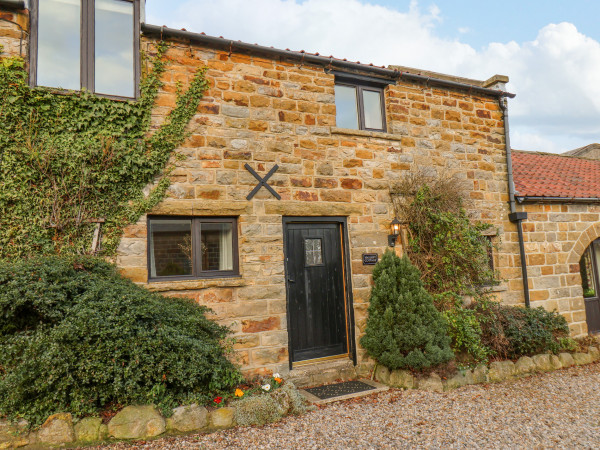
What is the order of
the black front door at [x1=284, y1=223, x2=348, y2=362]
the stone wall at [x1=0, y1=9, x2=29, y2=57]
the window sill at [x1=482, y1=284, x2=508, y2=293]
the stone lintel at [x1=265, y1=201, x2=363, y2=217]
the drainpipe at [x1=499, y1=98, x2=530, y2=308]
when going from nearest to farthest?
1. the stone wall at [x1=0, y1=9, x2=29, y2=57]
2. the stone lintel at [x1=265, y1=201, x2=363, y2=217]
3. the black front door at [x1=284, y1=223, x2=348, y2=362]
4. the window sill at [x1=482, y1=284, x2=508, y2=293]
5. the drainpipe at [x1=499, y1=98, x2=530, y2=308]

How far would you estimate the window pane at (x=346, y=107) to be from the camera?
723cm

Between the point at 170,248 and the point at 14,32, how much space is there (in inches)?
131

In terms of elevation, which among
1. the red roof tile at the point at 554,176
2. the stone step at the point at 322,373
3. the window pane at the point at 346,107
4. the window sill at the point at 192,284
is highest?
the window pane at the point at 346,107

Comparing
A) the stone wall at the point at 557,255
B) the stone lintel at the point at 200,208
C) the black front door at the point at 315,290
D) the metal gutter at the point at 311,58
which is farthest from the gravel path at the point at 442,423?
→ the metal gutter at the point at 311,58

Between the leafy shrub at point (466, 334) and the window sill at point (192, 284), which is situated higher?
the window sill at point (192, 284)

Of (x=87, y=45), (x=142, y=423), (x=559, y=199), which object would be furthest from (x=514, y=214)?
(x=87, y=45)

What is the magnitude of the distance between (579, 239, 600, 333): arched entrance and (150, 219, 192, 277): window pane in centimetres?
915

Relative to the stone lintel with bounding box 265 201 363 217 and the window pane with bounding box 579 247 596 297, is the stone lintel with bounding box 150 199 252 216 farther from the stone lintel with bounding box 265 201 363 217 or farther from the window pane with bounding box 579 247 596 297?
the window pane with bounding box 579 247 596 297

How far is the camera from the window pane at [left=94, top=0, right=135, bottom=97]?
5684 mm

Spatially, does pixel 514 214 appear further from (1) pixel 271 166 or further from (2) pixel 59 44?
(2) pixel 59 44

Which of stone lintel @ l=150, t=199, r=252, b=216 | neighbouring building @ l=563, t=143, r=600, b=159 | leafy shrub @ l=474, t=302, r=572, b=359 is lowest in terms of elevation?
leafy shrub @ l=474, t=302, r=572, b=359

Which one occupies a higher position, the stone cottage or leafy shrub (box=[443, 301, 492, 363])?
the stone cottage

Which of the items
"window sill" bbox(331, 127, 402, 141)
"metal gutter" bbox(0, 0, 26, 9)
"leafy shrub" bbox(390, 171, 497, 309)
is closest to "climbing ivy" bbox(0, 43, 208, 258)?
"metal gutter" bbox(0, 0, 26, 9)

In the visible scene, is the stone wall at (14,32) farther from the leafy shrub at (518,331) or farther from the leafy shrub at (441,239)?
the leafy shrub at (518,331)
